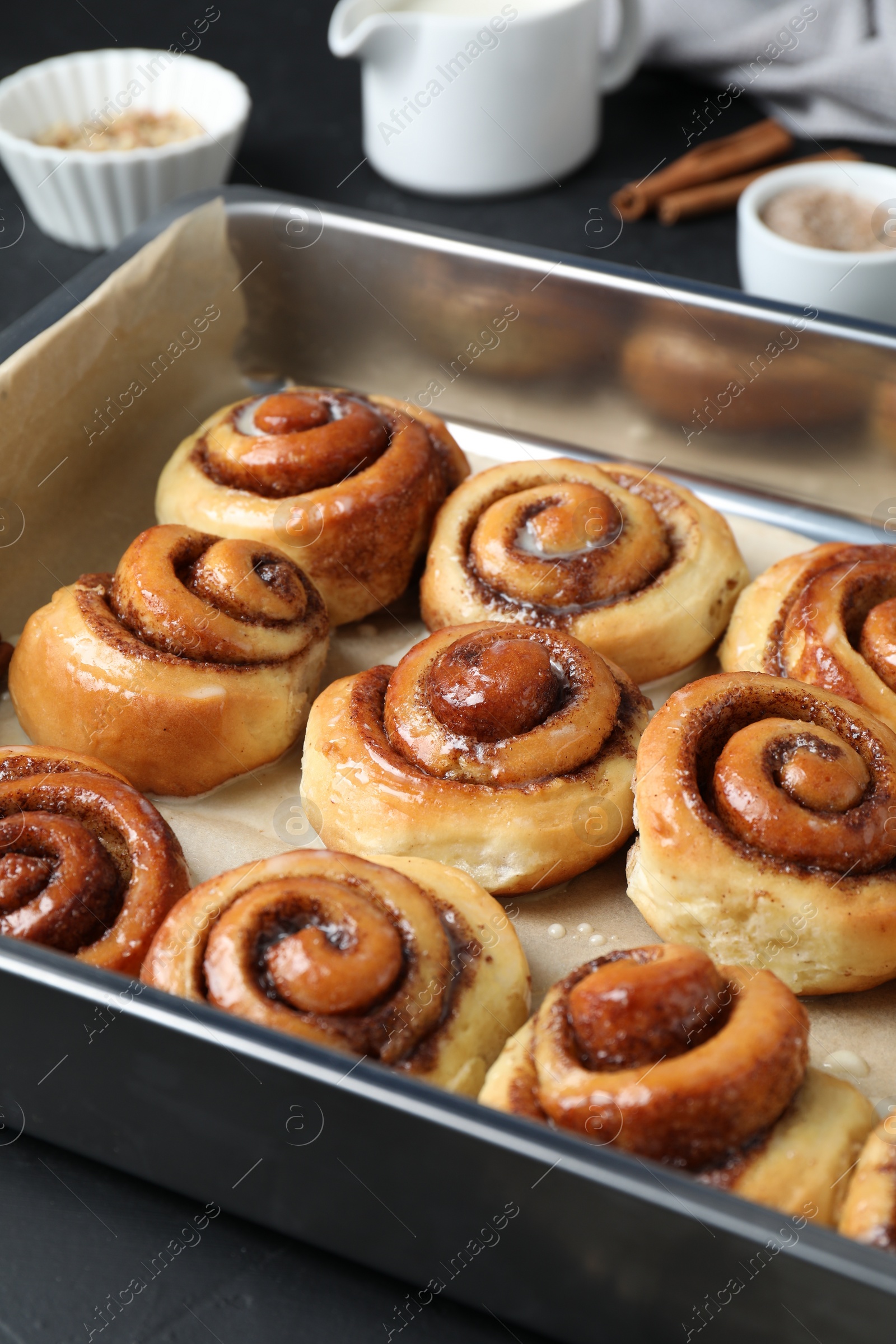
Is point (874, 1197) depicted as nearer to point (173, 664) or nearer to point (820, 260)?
point (173, 664)

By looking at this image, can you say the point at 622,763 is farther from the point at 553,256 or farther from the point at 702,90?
the point at 702,90

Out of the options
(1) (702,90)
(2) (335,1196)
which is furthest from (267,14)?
(2) (335,1196)

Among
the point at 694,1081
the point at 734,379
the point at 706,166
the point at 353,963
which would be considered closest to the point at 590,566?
the point at 734,379

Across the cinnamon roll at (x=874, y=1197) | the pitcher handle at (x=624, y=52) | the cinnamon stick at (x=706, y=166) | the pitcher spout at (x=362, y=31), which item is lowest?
the cinnamon roll at (x=874, y=1197)

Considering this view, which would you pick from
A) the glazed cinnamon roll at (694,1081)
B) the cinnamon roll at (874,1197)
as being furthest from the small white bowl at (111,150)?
the cinnamon roll at (874,1197)

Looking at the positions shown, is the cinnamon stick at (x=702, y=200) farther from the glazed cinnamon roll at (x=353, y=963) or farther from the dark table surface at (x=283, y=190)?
the glazed cinnamon roll at (x=353, y=963)
